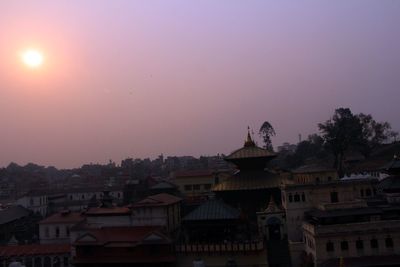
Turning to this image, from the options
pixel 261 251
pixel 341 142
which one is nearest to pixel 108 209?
pixel 261 251

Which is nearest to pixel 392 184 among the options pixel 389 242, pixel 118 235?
pixel 389 242

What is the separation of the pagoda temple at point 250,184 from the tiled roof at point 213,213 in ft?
16.7

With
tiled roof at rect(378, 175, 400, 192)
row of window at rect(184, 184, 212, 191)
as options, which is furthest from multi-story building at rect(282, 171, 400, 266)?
row of window at rect(184, 184, 212, 191)

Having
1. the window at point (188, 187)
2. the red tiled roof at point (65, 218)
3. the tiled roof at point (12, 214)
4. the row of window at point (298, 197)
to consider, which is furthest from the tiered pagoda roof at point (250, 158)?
the tiled roof at point (12, 214)

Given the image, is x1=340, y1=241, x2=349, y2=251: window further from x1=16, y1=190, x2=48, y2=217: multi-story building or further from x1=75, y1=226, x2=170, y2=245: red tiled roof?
x1=16, y1=190, x2=48, y2=217: multi-story building

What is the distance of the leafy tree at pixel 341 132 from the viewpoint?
3019 inches

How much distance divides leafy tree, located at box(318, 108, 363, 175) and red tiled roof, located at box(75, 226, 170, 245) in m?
47.2

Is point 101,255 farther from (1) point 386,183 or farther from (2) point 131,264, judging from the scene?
(1) point 386,183

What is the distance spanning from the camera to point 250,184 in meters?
42.3

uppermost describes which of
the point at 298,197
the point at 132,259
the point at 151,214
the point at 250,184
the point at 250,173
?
the point at 250,173

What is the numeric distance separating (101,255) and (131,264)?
7.19 feet

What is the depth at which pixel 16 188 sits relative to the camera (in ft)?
414

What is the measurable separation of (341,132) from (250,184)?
38287mm

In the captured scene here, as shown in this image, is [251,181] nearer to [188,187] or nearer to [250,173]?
[250,173]
